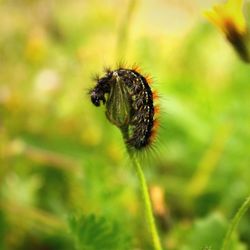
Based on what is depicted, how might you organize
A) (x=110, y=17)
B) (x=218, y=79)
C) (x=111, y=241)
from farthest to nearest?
(x=110, y=17), (x=218, y=79), (x=111, y=241)

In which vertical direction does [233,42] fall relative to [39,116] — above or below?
below

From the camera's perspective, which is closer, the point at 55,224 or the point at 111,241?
the point at 111,241

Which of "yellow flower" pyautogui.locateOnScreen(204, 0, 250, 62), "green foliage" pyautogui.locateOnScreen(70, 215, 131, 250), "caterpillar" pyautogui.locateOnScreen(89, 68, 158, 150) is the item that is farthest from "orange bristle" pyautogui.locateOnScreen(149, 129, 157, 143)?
"yellow flower" pyautogui.locateOnScreen(204, 0, 250, 62)

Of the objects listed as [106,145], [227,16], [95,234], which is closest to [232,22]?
[227,16]

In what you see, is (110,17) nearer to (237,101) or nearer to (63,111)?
(63,111)

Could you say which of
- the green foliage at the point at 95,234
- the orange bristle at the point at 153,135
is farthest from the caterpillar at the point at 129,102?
the green foliage at the point at 95,234

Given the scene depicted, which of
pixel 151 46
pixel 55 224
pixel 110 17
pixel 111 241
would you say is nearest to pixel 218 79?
pixel 151 46
